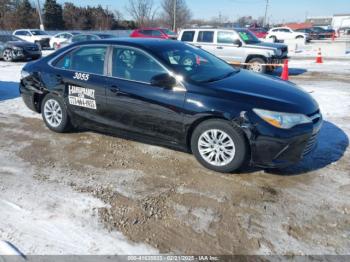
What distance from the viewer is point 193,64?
4.59 meters

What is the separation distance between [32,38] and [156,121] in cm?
2292

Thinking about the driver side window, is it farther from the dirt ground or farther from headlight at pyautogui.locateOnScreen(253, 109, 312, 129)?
headlight at pyautogui.locateOnScreen(253, 109, 312, 129)

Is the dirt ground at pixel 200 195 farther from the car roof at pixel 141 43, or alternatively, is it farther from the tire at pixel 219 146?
the car roof at pixel 141 43

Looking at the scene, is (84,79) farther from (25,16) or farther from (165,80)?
(25,16)

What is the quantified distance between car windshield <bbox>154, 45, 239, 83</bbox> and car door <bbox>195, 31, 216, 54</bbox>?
291 inches

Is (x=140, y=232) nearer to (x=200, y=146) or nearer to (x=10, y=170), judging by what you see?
(x=200, y=146)

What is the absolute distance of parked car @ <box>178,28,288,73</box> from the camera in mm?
11523

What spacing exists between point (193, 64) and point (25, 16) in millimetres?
43334

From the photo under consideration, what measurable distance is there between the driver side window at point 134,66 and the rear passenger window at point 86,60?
0.85 ft

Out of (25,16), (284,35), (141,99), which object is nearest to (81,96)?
(141,99)

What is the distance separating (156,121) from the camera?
14.0 ft

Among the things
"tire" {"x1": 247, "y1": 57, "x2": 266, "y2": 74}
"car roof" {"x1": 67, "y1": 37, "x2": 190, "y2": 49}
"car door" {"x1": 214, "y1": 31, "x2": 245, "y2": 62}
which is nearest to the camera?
"car roof" {"x1": 67, "y1": 37, "x2": 190, "y2": 49}

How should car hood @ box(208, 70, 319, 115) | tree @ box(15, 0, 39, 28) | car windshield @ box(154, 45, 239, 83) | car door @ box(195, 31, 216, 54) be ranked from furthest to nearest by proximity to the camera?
tree @ box(15, 0, 39, 28), car door @ box(195, 31, 216, 54), car windshield @ box(154, 45, 239, 83), car hood @ box(208, 70, 319, 115)

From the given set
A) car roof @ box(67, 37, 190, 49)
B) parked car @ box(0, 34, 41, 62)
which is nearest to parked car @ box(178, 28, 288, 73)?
car roof @ box(67, 37, 190, 49)
